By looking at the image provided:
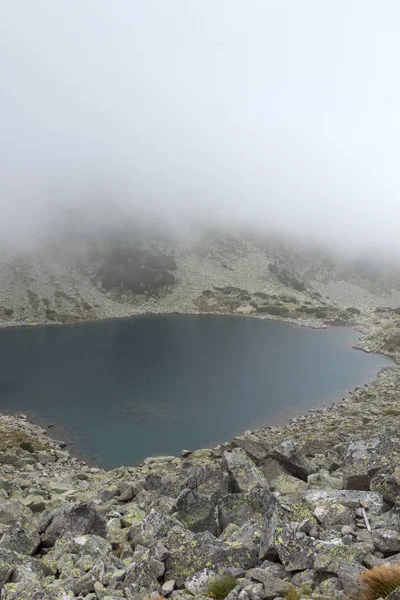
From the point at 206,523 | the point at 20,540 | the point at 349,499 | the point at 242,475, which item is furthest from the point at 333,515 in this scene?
the point at 20,540

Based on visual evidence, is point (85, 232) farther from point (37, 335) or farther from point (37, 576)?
point (37, 576)

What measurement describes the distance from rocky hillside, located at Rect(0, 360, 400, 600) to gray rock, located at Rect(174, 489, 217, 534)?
34 millimetres

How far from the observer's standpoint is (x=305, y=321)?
111 m

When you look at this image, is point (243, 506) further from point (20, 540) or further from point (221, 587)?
point (20, 540)

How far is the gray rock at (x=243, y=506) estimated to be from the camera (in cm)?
1286

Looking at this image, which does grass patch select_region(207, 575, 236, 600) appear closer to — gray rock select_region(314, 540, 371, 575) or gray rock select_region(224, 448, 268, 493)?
gray rock select_region(314, 540, 371, 575)

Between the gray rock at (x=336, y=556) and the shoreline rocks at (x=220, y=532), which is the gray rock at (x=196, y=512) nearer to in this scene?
the shoreline rocks at (x=220, y=532)

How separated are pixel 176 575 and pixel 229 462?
7392mm

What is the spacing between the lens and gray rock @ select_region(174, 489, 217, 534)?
42.4 ft

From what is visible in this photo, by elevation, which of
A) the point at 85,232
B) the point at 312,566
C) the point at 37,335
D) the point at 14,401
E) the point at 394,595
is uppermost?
the point at 394,595

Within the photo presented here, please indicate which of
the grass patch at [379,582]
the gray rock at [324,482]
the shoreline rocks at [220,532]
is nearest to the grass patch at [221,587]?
the shoreline rocks at [220,532]

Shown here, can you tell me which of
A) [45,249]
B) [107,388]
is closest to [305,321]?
[107,388]

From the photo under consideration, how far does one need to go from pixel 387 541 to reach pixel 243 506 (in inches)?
228

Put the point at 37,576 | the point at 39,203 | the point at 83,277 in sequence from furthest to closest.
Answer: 1. the point at 39,203
2. the point at 83,277
3. the point at 37,576
